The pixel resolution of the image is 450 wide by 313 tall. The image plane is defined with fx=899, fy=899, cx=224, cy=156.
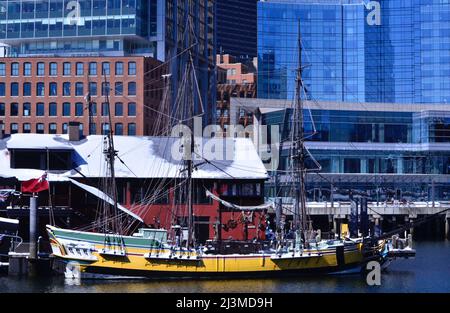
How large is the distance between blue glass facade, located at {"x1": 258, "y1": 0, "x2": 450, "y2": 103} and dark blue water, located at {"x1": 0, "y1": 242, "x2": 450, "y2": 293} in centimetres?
11052

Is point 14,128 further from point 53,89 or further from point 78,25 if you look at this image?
Answer: point 78,25

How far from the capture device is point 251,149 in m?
76.5

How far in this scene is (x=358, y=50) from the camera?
179 m

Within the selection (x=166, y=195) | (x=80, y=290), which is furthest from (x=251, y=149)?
(x=80, y=290)

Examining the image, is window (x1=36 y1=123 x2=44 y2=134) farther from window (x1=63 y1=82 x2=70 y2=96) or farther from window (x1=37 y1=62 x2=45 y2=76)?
window (x1=37 y1=62 x2=45 y2=76)

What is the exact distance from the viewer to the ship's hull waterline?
59.0 meters

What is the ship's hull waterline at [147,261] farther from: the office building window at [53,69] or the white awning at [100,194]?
the office building window at [53,69]

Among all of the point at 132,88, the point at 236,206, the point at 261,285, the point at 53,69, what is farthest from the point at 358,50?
the point at 261,285

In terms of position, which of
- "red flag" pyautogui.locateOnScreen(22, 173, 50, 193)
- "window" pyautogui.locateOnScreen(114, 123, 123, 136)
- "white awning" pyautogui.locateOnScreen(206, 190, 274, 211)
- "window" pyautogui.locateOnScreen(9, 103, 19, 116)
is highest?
"window" pyautogui.locateOnScreen(9, 103, 19, 116)

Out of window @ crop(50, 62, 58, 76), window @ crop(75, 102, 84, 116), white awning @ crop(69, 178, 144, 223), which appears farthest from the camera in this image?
window @ crop(50, 62, 58, 76)

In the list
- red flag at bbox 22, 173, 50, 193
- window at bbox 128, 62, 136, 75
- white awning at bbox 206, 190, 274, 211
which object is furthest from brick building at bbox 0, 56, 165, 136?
red flag at bbox 22, 173, 50, 193

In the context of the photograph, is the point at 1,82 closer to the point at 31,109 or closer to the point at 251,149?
the point at 31,109

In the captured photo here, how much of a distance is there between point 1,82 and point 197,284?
70.3 m

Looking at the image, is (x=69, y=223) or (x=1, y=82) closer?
(x=69, y=223)
